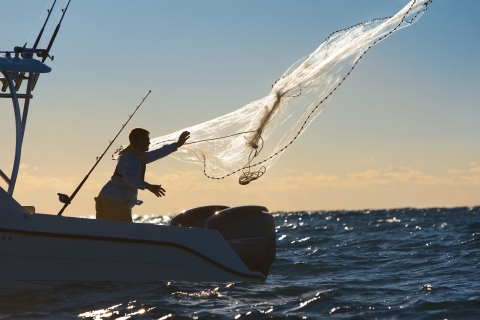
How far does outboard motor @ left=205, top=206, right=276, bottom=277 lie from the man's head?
4.26 feet

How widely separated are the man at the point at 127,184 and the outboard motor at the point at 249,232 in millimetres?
1056

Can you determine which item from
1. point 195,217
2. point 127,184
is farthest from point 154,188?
point 195,217

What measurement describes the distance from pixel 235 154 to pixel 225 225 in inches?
40.1

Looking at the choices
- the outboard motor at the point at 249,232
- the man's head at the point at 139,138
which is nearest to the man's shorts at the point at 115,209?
the man's head at the point at 139,138

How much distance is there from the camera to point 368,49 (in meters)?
A: 8.01

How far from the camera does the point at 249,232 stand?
803cm

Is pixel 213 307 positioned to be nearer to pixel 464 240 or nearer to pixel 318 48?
pixel 318 48

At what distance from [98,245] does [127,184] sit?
776 mm

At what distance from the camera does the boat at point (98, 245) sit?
656cm

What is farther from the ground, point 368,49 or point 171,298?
point 368,49

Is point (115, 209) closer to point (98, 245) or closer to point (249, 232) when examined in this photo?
point (98, 245)

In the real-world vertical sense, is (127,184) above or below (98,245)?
above

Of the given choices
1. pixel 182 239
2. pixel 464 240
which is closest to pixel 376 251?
pixel 464 240

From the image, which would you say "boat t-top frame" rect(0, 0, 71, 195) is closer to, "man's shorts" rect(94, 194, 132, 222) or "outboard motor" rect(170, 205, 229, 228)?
"man's shorts" rect(94, 194, 132, 222)
